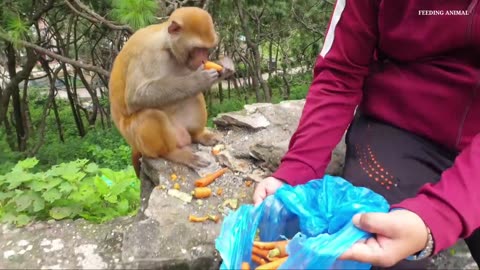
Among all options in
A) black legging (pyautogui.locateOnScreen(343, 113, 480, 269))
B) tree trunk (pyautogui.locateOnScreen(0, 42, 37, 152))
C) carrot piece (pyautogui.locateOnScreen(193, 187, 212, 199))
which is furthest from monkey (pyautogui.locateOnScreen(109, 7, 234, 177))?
tree trunk (pyautogui.locateOnScreen(0, 42, 37, 152))

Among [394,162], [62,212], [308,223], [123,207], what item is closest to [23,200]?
[62,212]

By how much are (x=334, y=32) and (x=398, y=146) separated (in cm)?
48

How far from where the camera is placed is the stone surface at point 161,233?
216 centimetres

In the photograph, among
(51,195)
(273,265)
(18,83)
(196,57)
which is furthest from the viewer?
(18,83)

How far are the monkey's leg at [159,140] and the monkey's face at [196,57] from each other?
0.37m

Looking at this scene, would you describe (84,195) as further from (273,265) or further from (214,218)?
(273,265)

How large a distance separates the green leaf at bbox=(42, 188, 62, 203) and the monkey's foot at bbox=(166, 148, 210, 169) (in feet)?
2.34

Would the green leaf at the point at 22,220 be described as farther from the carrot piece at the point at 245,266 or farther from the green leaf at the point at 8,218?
the carrot piece at the point at 245,266

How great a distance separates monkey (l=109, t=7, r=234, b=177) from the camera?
9.97 feet

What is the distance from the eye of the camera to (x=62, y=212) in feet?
8.43

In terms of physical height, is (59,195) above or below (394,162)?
below

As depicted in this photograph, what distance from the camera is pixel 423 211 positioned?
1.23m

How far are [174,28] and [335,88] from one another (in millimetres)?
1490

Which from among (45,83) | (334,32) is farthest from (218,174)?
(45,83)
